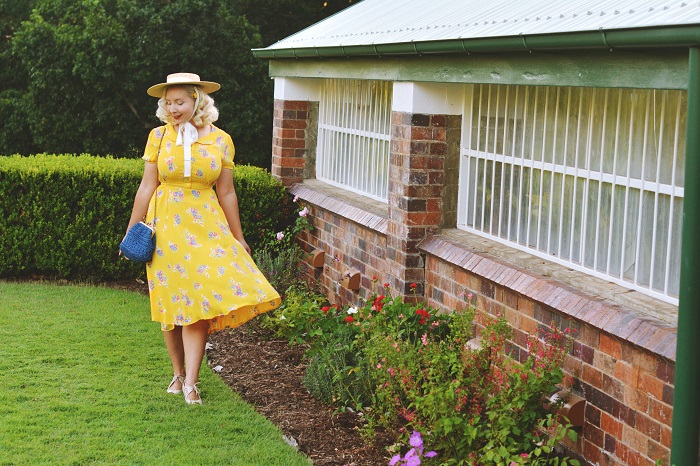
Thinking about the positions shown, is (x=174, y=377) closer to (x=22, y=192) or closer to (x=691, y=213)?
(x=691, y=213)

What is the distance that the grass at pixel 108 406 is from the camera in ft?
18.1

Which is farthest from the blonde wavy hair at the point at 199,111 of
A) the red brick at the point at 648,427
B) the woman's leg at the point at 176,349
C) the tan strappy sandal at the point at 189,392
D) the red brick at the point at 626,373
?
the red brick at the point at 648,427

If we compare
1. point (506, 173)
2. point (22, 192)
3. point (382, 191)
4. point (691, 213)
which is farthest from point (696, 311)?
point (22, 192)

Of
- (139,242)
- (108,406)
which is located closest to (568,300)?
(139,242)

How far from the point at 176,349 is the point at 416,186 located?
206 cm

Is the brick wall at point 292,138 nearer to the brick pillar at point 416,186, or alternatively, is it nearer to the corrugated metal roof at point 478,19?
the corrugated metal roof at point 478,19

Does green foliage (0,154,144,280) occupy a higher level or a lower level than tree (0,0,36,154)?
lower

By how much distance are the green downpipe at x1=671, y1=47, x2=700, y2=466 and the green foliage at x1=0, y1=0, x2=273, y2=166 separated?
511 inches

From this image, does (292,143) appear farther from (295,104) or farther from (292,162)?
(295,104)

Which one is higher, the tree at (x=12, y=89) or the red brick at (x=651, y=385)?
the tree at (x=12, y=89)

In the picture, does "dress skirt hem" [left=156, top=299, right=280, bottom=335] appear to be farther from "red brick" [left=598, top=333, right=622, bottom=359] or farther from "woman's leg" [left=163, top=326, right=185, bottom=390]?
"red brick" [left=598, top=333, right=622, bottom=359]

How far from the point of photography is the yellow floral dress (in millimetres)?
6273

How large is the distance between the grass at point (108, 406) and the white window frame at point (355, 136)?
230 cm

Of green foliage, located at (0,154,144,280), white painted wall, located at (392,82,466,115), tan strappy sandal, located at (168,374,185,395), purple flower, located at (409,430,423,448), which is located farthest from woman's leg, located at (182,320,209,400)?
green foliage, located at (0,154,144,280)
